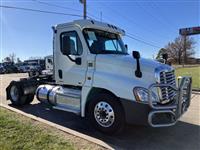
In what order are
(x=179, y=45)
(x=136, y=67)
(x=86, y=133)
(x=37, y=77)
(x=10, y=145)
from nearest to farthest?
1. (x=10, y=145)
2. (x=136, y=67)
3. (x=86, y=133)
4. (x=37, y=77)
5. (x=179, y=45)

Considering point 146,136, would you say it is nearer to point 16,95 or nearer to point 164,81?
point 164,81

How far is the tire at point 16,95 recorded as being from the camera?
8.18 metres

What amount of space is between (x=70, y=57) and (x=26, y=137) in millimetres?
2427

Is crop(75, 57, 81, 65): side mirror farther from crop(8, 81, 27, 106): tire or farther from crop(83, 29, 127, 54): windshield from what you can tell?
crop(8, 81, 27, 106): tire

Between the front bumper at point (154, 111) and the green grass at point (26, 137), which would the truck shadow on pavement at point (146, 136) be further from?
the green grass at point (26, 137)

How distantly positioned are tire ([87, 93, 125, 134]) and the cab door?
2.72ft

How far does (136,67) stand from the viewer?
4.91 m

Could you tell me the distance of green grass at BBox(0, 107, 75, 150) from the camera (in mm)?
4277

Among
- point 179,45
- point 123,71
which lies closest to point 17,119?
point 123,71

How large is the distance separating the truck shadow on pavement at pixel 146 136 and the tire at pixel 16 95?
1.96 metres

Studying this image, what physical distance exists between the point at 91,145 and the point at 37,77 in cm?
488

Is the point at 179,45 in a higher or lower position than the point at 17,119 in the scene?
higher

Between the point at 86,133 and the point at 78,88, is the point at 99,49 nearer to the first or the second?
the point at 78,88

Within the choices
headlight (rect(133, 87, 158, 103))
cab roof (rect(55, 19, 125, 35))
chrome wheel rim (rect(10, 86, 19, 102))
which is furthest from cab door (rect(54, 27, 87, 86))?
chrome wheel rim (rect(10, 86, 19, 102))
